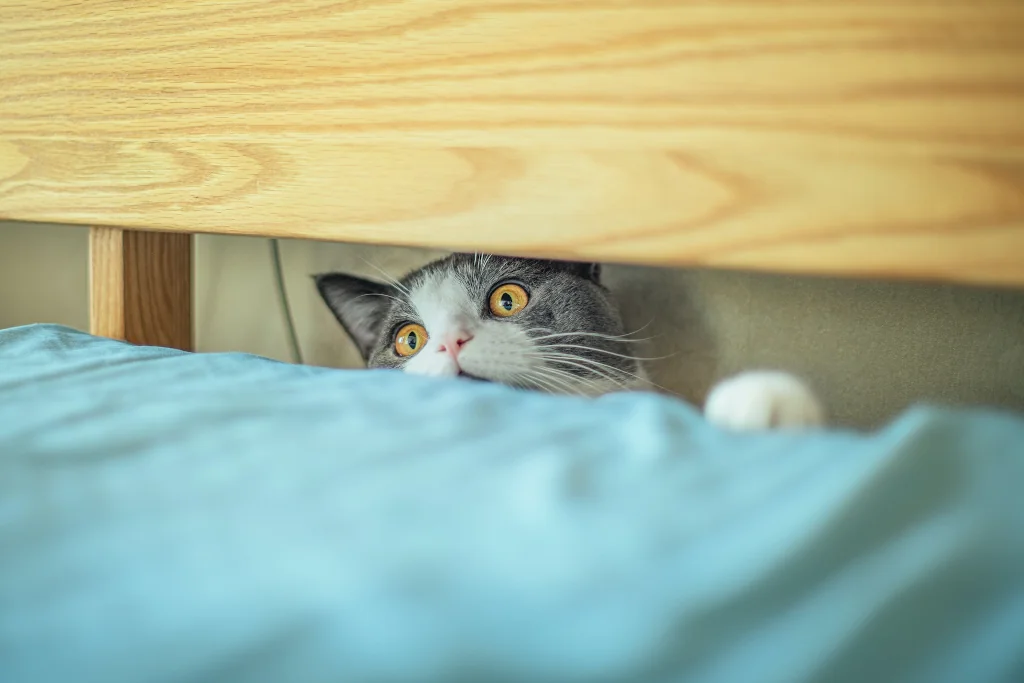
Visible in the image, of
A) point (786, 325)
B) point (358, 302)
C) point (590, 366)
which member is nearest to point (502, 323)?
point (590, 366)

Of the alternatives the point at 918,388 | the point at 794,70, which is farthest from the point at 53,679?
the point at 918,388

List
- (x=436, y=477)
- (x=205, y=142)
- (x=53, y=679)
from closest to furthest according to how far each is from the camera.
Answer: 1. (x=53, y=679)
2. (x=436, y=477)
3. (x=205, y=142)

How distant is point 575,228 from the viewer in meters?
0.56

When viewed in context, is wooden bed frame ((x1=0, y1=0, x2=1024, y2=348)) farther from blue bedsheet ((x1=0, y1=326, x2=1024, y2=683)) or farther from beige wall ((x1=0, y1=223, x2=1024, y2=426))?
beige wall ((x1=0, y1=223, x2=1024, y2=426))

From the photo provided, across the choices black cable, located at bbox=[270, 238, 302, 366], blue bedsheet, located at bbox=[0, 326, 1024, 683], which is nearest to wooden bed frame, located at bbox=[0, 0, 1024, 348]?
blue bedsheet, located at bbox=[0, 326, 1024, 683]

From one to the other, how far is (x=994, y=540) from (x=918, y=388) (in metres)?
0.72

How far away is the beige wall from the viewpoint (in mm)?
893

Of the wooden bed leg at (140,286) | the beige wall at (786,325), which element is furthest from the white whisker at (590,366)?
the wooden bed leg at (140,286)

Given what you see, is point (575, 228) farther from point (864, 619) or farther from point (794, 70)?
point (864, 619)

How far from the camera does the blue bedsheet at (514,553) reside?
25cm

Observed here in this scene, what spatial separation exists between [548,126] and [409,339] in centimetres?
51

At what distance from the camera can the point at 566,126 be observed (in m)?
0.55

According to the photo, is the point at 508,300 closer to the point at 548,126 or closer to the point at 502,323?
the point at 502,323

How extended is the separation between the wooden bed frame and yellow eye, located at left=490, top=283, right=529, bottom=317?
1.01 feet
